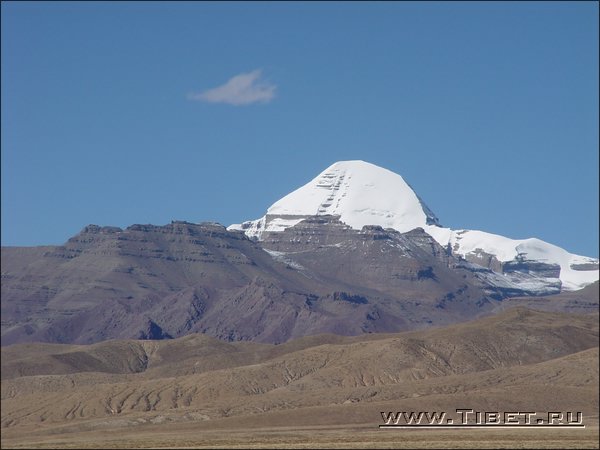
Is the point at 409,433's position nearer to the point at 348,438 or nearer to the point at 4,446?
the point at 348,438

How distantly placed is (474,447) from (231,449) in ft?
97.8

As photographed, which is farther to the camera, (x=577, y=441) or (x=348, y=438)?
(x=348, y=438)

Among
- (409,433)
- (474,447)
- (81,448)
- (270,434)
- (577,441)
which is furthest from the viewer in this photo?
(270,434)

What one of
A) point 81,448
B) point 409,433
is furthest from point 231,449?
point 409,433

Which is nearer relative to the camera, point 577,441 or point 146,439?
point 577,441

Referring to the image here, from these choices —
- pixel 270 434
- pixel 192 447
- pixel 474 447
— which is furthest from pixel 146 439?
pixel 474 447

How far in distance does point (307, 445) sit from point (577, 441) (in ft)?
107

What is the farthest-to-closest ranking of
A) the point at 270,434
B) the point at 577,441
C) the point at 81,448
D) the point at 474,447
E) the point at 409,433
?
the point at 270,434
the point at 409,433
the point at 81,448
the point at 577,441
the point at 474,447

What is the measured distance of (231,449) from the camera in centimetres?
15888

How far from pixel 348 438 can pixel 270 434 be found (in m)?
22.7

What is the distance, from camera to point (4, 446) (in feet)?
620

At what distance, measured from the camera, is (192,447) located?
543ft

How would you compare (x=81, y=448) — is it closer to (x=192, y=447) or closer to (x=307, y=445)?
(x=192, y=447)

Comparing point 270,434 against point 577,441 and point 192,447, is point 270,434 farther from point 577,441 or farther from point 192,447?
point 577,441
